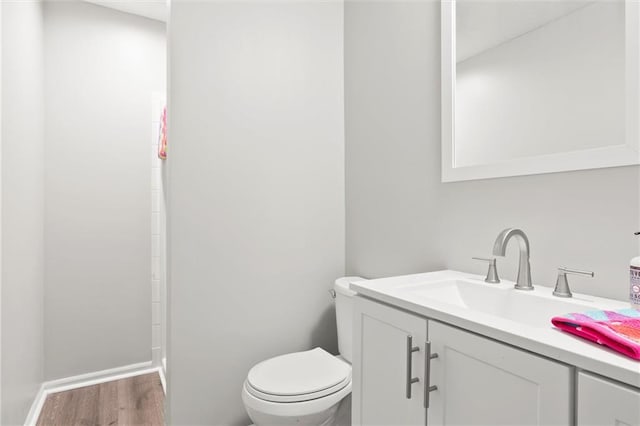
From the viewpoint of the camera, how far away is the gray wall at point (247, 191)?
5.36 ft

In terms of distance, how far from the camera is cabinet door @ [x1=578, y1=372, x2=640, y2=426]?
0.51m

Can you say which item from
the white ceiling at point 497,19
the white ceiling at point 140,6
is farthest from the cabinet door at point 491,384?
the white ceiling at point 140,6

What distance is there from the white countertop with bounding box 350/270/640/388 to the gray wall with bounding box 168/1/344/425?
2.72 feet

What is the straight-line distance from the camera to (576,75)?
993 millimetres

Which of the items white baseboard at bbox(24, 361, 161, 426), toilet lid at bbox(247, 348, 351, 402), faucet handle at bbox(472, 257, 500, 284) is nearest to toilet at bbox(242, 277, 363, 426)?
toilet lid at bbox(247, 348, 351, 402)

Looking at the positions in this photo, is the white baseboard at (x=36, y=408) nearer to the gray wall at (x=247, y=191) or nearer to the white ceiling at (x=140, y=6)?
the gray wall at (x=247, y=191)

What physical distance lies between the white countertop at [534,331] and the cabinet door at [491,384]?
19 mm

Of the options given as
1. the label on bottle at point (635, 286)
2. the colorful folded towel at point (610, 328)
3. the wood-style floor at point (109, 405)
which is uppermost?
the label on bottle at point (635, 286)

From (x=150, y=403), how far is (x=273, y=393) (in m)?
1.25

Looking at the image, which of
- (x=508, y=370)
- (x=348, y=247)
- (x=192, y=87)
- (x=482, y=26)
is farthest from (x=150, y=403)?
(x=482, y=26)

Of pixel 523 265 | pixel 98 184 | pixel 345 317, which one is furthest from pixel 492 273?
pixel 98 184

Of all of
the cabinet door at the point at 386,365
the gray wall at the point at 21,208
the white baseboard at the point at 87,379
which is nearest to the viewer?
the cabinet door at the point at 386,365

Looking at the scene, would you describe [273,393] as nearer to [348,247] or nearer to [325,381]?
[325,381]

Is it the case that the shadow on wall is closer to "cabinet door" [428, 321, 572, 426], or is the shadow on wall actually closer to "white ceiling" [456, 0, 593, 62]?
"cabinet door" [428, 321, 572, 426]
